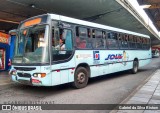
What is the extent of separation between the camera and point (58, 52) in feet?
25.1

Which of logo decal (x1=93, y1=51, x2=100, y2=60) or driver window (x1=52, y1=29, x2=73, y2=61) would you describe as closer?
driver window (x1=52, y1=29, x2=73, y2=61)

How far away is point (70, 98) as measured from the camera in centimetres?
719

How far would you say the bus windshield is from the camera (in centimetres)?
729

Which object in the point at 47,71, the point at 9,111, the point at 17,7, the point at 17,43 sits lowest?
the point at 9,111

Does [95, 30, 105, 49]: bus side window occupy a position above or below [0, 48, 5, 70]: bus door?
above

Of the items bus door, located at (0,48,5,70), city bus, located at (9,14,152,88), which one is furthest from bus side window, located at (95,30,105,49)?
bus door, located at (0,48,5,70)

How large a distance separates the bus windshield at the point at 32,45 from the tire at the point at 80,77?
194 centimetres

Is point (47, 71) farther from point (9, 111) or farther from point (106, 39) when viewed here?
point (106, 39)

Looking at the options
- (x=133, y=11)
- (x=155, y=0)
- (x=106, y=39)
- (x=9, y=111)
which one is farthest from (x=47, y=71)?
(x=133, y=11)

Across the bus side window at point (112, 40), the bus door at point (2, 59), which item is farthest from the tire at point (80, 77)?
the bus door at point (2, 59)

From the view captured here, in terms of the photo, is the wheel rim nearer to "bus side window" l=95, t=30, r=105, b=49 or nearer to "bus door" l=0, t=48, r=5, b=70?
"bus side window" l=95, t=30, r=105, b=49

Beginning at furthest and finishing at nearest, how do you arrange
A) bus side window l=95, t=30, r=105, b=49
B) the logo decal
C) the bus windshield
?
1. bus side window l=95, t=30, r=105, b=49
2. the logo decal
3. the bus windshield

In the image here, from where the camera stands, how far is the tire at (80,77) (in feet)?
28.4

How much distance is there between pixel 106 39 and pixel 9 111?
6742 mm
